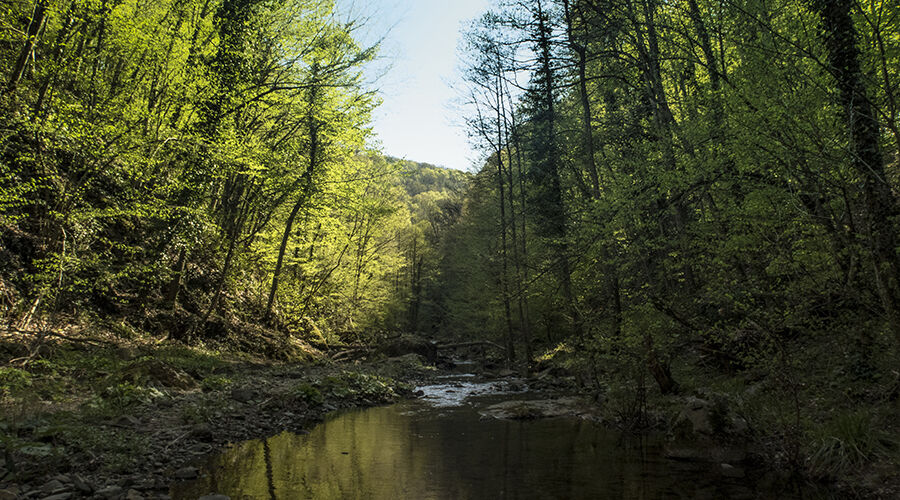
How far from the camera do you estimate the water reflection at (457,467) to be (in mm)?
5727

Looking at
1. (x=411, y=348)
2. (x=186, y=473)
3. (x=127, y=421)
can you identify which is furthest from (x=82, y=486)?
(x=411, y=348)

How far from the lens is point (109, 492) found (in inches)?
192

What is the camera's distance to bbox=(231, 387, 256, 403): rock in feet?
32.3

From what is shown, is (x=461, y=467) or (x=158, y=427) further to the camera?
(x=158, y=427)

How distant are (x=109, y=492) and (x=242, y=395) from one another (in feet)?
17.0

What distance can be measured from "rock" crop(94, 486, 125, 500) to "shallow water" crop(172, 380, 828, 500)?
0.55 meters

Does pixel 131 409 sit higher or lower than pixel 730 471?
higher

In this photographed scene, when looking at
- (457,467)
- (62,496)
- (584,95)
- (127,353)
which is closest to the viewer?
(62,496)

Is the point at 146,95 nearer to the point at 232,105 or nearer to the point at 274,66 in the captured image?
the point at 232,105

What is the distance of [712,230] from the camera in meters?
9.12

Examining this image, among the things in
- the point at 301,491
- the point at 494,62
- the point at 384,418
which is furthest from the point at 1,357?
the point at 494,62

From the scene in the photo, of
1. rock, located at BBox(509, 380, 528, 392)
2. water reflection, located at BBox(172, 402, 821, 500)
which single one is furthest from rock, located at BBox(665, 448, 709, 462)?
rock, located at BBox(509, 380, 528, 392)

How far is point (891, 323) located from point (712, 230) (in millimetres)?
3771

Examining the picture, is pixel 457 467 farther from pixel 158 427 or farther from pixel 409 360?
pixel 409 360
